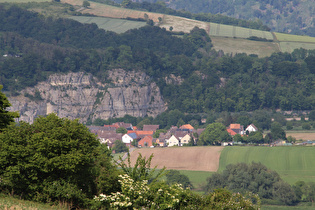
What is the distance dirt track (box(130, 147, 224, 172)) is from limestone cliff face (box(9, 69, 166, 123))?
5755 cm

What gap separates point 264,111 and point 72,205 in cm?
14697

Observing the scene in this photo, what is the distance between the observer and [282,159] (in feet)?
339

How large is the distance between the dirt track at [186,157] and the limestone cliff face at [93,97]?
189ft

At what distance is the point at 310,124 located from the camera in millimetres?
152125

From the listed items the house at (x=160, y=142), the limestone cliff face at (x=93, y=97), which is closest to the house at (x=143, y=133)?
the house at (x=160, y=142)

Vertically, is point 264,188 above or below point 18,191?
below

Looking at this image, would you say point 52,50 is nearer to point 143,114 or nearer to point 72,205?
point 143,114

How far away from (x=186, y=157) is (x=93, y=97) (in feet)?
241

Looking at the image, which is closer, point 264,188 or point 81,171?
point 81,171

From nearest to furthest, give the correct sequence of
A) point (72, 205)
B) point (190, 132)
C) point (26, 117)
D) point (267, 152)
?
point (72, 205) < point (267, 152) < point (190, 132) < point (26, 117)

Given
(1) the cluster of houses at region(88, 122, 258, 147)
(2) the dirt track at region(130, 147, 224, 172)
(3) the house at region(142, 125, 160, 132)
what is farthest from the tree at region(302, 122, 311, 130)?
(2) the dirt track at region(130, 147, 224, 172)

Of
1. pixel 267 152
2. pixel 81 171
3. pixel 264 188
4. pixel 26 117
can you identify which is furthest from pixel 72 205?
pixel 26 117

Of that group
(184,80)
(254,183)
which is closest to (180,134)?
(254,183)

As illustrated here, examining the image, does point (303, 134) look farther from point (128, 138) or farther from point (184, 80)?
→ point (184, 80)
